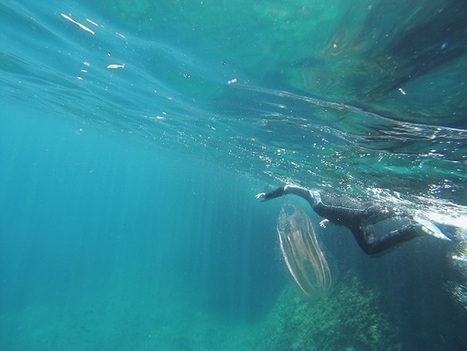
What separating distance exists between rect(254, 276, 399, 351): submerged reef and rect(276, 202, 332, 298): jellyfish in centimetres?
168

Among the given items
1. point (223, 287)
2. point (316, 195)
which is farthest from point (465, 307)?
point (223, 287)

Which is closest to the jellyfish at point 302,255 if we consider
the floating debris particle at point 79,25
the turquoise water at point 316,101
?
the turquoise water at point 316,101

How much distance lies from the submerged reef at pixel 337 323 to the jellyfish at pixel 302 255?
168 centimetres

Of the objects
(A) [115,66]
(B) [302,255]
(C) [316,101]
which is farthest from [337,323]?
(A) [115,66]

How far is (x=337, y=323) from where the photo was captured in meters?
16.0

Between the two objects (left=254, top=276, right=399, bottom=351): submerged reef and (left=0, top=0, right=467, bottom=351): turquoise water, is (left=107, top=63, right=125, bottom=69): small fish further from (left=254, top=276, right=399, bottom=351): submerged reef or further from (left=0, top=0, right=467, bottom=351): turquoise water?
(left=254, top=276, right=399, bottom=351): submerged reef

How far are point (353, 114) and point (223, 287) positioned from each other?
3856 centimetres

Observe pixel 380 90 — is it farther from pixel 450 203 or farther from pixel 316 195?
pixel 450 203

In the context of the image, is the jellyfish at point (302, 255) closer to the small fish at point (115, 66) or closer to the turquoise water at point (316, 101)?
the turquoise water at point (316, 101)

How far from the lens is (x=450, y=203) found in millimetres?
13281

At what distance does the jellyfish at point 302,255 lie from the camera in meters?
12.9

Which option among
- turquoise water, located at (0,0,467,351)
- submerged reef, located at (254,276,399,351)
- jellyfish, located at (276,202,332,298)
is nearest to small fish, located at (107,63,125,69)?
turquoise water, located at (0,0,467,351)

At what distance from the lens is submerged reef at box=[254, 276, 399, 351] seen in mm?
13953

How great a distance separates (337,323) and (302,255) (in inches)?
219
